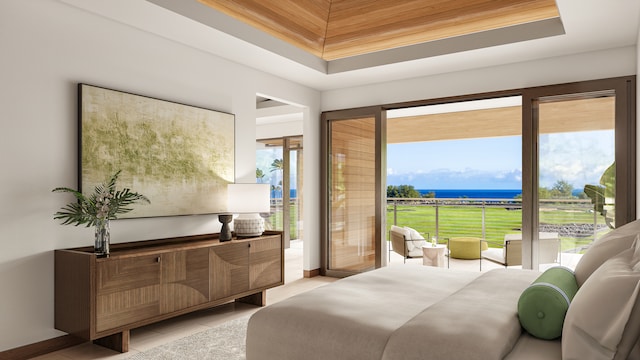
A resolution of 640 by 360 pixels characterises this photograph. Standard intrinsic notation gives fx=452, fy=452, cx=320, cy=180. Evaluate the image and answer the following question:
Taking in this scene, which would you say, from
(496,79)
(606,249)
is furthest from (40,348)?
(496,79)

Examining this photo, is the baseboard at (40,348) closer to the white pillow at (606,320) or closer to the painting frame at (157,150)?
the painting frame at (157,150)

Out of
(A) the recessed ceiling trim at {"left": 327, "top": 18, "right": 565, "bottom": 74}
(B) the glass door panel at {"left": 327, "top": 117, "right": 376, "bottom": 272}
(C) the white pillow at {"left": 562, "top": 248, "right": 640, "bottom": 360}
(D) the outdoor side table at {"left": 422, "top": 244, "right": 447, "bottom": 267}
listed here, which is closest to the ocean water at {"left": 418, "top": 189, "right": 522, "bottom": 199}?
(D) the outdoor side table at {"left": 422, "top": 244, "right": 447, "bottom": 267}

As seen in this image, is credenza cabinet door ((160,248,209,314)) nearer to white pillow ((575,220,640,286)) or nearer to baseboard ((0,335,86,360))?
baseboard ((0,335,86,360))

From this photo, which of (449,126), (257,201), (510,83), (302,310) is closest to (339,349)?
(302,310)

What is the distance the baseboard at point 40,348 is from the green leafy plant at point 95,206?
0.83m

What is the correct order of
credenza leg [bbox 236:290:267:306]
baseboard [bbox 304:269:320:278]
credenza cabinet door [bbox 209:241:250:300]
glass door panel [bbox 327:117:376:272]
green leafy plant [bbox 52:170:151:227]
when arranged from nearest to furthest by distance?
green leafy plant [bbox 52:170:151:227] → credenza cabinet door [bbox 209:241:250:300] → credenza leg [bbox 236:290:267:306] → glass door panel [bbox 327:117:376:272] → baseboard [bbox 304:269:320:278]

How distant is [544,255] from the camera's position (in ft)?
15.0

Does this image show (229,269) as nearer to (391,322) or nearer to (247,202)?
(247,202)

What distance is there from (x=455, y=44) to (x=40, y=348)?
430 centimetres

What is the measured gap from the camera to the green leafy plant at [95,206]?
10.3 ft

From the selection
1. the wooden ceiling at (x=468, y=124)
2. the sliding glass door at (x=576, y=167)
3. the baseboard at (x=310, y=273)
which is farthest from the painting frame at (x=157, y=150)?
the wooden ceiling at (x=468, y=124)

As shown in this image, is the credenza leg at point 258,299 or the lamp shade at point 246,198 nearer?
the lamp shade at point 246,198

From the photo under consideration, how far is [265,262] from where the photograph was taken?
4422mm

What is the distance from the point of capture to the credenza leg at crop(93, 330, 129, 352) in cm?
320
